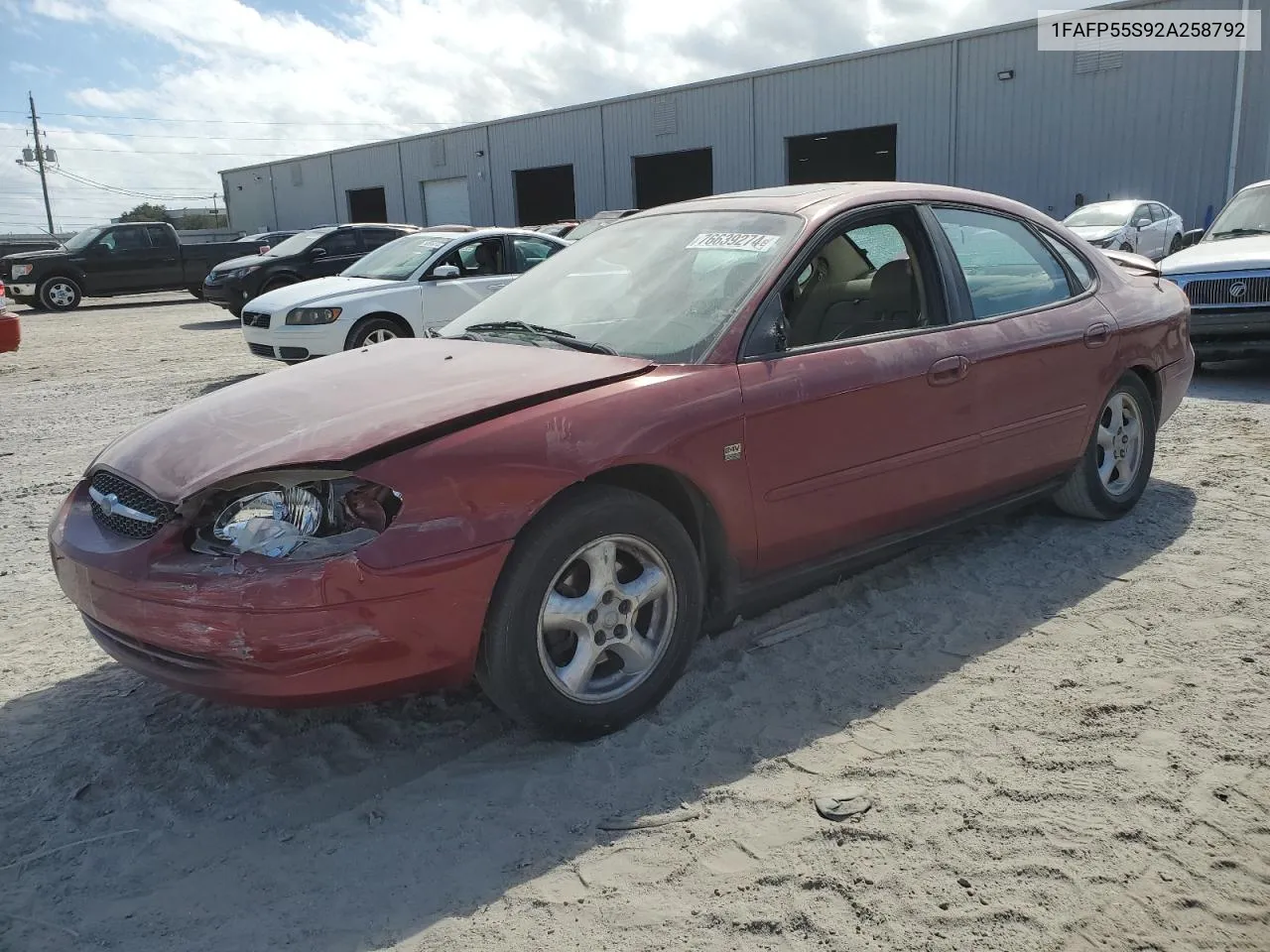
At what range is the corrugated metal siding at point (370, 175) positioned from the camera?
3806 centimetres

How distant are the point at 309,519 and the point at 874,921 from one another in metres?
1.67

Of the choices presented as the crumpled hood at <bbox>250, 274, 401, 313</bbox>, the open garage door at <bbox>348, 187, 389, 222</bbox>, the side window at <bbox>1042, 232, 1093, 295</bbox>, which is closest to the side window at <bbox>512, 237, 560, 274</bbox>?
the crumpled hood at <bbox>250, 274, 401, 313</bbox>

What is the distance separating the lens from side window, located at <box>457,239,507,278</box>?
33.8ft

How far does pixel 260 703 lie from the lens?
2.56m


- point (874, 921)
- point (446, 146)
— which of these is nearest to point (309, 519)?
point (874, 921)

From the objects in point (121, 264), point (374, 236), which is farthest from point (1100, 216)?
point (121, 264)

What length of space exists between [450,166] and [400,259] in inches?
1056

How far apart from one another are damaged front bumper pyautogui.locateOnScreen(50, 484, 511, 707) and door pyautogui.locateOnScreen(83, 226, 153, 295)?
20.3 meters

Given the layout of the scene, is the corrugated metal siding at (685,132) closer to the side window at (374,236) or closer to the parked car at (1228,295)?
the side window at (374,236)

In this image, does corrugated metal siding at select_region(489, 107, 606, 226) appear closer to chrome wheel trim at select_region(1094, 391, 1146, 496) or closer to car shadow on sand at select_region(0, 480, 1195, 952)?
chrome wheel trim at select_region(1094, 391, 1146, 496)

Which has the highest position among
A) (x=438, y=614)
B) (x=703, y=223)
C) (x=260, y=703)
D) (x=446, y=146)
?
(x=446, y=146)

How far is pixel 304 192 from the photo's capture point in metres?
43.7

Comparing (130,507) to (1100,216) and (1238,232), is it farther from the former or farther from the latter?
(1100,216)

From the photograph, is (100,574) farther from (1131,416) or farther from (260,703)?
(1131,416)
